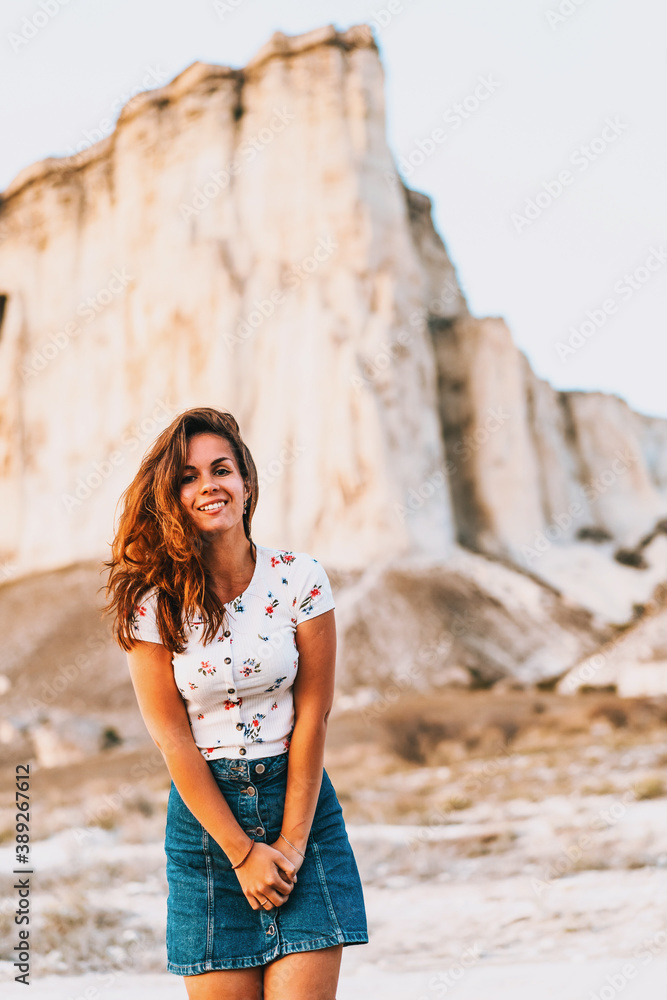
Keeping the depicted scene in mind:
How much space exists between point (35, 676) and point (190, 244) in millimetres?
12873

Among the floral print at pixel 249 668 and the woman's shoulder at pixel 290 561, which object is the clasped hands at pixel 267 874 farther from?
the woman's shoulder at pixel 290 561

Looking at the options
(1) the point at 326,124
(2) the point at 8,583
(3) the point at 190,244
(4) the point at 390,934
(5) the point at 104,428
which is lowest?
(4) the point at 390,934

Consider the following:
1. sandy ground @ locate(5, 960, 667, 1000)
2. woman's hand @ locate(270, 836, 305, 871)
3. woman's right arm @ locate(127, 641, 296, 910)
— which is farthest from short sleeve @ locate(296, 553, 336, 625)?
sandy ground @ locate(5, 960, 667, 1000)

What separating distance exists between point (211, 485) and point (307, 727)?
→ 584 mm

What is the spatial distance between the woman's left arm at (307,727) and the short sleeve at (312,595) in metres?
0.02

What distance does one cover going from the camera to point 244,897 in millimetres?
1972

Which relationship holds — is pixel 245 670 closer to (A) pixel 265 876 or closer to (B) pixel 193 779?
(B) pixel 193 779

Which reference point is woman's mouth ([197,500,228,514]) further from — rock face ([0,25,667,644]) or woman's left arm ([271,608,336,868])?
rock face ([0,25,667,644])

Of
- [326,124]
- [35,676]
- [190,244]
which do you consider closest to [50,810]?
[35,676]

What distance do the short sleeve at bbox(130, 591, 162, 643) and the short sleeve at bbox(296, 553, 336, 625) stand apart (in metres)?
0.32

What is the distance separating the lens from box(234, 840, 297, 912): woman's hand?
1904 mm

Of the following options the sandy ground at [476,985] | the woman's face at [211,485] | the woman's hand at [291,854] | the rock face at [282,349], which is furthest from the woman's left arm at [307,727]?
the rock face at [282,349]

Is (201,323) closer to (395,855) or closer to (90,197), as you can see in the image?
(90,197)

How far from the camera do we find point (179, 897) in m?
1.99
